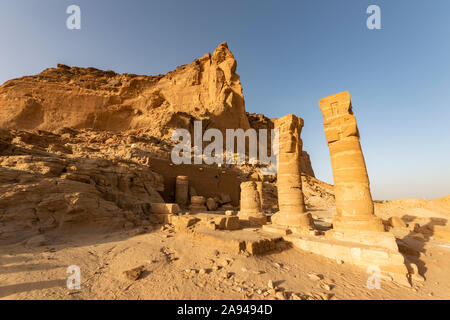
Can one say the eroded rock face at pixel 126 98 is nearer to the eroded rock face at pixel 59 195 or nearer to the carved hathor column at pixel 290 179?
the eroded rock face at pixel 59 195

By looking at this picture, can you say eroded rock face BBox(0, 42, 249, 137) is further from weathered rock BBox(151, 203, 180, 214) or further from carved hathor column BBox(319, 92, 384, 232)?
carved hathor column BBox(319, 92, 384, 232)

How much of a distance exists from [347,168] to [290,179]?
84.9 inches

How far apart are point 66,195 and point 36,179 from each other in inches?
50.0

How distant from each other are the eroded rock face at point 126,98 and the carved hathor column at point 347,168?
2250 cm

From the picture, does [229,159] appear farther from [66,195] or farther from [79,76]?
[79,76]

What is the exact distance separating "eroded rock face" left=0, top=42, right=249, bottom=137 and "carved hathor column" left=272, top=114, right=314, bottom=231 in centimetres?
2074

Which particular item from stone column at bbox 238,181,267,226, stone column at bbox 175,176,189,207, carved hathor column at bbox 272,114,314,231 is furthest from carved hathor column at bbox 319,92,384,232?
stone column at bbox 175,176,189,207

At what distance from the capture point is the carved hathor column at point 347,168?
19.7 feet

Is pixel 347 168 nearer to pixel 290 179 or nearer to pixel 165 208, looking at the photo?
pixel 290 179

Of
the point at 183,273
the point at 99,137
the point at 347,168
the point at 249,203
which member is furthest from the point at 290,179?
the point at 99,137

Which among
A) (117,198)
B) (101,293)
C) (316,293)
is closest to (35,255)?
(101,293)

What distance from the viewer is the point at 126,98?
35.2m

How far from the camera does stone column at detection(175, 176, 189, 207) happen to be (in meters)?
13.9

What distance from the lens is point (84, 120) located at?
105 ft
